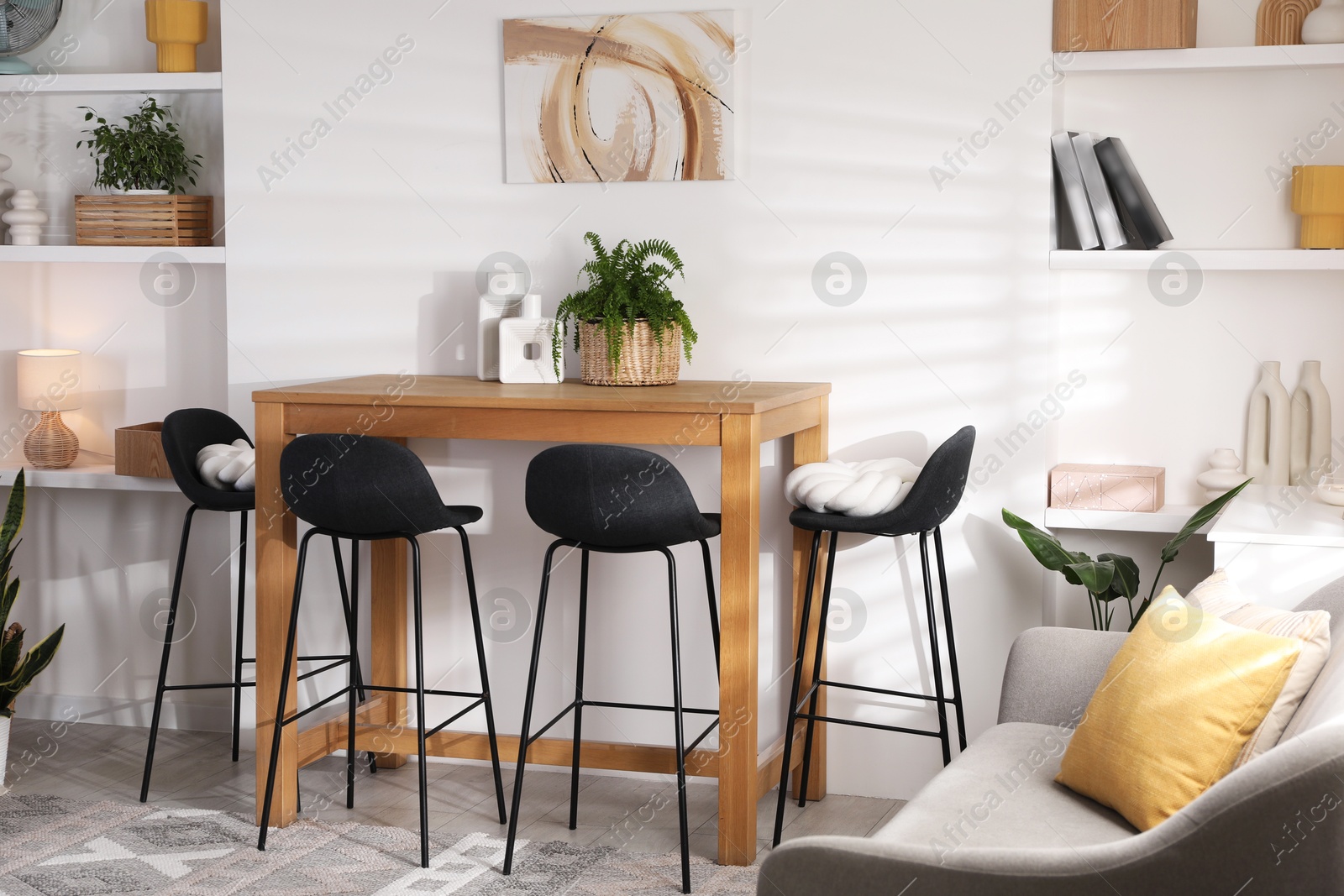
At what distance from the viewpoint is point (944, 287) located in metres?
3.27

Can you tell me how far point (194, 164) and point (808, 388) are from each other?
213 centimetres

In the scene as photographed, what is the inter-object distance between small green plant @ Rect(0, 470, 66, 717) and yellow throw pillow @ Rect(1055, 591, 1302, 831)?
268 centimetres

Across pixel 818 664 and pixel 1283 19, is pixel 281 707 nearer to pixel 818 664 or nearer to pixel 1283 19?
pixel 818 664

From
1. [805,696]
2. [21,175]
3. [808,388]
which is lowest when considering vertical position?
[805,696]

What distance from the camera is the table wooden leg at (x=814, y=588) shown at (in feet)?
11.0

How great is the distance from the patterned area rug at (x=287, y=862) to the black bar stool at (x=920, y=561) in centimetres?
43

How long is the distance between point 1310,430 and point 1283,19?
40.6 inches

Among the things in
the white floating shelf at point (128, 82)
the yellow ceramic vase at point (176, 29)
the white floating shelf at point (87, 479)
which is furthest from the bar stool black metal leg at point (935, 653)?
the yellow ceramic vase at point (176, 29)

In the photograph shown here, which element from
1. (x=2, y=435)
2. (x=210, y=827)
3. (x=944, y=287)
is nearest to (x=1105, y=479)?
(x=944, y=287)

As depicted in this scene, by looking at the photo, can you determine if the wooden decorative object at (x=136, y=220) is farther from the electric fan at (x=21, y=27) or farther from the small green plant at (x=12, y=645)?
the small green plant at (x=12, y=645)

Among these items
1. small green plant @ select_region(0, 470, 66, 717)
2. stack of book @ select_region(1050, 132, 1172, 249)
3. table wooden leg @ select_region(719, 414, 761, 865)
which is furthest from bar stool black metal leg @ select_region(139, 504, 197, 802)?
stack of book @ select_region(1050, 132, 1172, 249)

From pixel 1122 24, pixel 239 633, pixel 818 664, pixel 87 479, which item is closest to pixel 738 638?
pixel 818 664

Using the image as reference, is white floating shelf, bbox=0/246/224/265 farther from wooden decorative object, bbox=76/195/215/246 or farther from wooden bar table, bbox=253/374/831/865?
wooden bar table, bbox=253/374/831/865

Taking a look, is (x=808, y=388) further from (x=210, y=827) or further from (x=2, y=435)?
(x=2, y=435)
